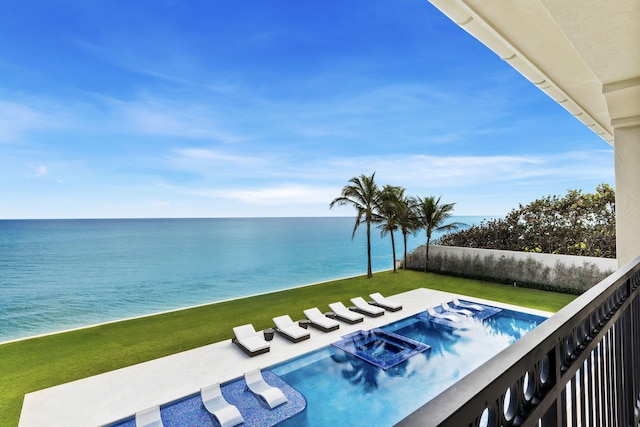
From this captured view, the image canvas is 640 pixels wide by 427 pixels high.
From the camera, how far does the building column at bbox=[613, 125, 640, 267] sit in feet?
12.8

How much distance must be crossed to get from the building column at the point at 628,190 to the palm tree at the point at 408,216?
15.5 meters

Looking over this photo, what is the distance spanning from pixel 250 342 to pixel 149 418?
3.50m

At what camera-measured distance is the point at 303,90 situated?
49.7 m

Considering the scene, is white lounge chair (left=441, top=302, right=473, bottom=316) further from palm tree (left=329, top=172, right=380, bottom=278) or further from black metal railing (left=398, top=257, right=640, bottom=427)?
black metal railing (left=398, top=257, right=640, bottom=427)

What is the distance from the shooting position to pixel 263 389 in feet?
22.9

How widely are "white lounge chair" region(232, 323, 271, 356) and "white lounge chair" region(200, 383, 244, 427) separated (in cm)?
204

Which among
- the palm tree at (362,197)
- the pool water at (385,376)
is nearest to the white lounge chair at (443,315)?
the pool water at (385,376)

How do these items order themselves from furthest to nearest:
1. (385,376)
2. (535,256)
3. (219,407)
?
(535,256)
(385,376)
(219,407)

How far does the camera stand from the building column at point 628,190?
391 cm

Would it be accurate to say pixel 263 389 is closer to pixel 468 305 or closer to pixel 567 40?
pixel 567 40

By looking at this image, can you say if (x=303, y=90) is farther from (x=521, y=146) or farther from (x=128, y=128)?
(x=521, y=146)

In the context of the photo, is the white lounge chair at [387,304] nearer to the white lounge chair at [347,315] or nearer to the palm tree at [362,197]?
the white lounge chair at [347,315]

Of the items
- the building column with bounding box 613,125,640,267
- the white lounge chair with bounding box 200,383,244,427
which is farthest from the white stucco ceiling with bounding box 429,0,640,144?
the white lounge chair with bounding box 200,383,244,427

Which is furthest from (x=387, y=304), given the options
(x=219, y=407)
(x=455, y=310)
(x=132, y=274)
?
(x=132, y=274)
